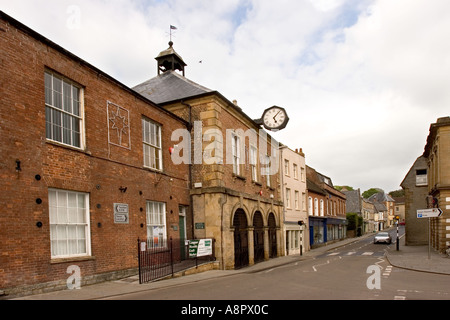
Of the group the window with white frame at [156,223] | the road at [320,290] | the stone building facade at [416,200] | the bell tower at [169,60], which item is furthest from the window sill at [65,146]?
the stone building facade at [416,200]

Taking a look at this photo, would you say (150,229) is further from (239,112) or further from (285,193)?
(285,193)

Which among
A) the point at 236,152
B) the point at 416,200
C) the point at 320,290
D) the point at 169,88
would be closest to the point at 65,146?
the point at 320,290

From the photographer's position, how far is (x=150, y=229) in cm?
1519

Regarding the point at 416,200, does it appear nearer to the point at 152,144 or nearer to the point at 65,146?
the point at 152,144

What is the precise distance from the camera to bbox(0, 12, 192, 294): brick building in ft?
31.7

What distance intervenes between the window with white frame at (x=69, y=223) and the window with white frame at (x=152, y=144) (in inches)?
159

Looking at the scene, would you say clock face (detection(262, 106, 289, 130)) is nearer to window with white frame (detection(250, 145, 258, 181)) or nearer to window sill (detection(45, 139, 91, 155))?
window with white frame (detection(250, 145, 258, 181))

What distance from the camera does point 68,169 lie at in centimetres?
1134

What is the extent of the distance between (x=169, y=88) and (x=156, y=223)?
855 cm

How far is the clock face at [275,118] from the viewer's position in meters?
23.6

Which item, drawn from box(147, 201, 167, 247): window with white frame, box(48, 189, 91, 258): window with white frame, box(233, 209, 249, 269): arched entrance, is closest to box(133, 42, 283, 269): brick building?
box(233, 209, 249, 269): arched entrance

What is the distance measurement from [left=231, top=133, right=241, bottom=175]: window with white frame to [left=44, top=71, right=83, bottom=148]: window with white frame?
33.5 ft
